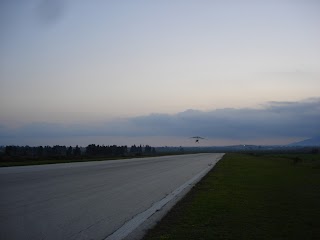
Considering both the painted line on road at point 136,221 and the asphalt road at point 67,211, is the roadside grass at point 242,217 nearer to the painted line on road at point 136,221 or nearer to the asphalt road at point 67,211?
the painted line on road at point 136,221

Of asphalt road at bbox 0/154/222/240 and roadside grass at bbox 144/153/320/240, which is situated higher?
asphalt road at bbox 0/154/222/240

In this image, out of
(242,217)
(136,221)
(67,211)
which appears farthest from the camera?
(67,211)

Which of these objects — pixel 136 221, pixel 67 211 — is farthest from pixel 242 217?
pixel 67 211

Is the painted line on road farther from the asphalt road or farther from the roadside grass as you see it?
the roadside grass

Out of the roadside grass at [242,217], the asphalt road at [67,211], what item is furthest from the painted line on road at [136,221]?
the roadside grass at [242,217]

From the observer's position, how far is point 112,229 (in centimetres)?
1011

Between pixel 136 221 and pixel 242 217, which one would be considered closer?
pixel 136 221

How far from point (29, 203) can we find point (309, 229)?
28.6ft

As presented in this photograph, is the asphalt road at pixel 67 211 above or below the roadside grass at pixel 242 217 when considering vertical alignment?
→ above

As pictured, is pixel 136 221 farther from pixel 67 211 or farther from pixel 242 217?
pixel 242 217

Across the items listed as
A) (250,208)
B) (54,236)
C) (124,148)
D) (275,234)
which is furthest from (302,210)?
(124,148)

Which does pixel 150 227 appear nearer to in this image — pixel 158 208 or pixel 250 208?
pixel 158 208

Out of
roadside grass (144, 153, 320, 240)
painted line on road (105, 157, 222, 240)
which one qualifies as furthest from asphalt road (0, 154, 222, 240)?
roadside grass (144, 153, 320, 240)

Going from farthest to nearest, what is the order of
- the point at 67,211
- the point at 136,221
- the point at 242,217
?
1. the point at 67,211
2. the point at 242,217
3. the point at 136,221
